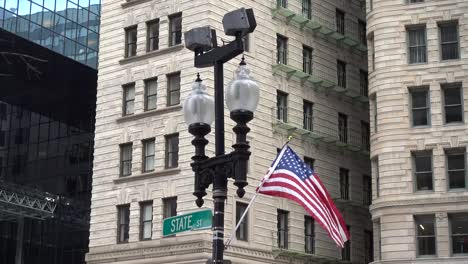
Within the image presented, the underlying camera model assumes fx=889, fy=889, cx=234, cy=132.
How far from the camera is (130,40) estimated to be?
52406 millimetres

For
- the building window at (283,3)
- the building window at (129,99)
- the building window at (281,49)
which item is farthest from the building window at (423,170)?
the building window at (129,99)

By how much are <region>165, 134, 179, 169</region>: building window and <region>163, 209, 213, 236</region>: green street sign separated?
29.8m

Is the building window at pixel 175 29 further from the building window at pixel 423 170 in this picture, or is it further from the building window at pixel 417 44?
the building window at pixel 423 170

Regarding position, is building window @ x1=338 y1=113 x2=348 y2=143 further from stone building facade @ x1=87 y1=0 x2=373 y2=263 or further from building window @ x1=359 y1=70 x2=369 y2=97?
building window @ x1=359 y1=70 x2=369 y2=97

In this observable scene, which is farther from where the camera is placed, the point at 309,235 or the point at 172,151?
the point at 309,235

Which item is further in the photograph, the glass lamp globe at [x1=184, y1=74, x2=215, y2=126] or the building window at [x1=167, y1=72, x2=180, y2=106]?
the building window at [x1=167, y1=72, x2=180, y2=106]

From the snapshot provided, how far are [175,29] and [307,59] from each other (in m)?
9.45

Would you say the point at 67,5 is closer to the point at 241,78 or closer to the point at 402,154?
the point at 402,154

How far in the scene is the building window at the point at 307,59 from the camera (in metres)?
54.6

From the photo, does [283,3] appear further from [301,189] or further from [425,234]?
[301,189]

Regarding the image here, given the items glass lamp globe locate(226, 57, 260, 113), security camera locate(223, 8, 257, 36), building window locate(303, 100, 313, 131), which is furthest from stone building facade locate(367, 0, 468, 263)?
glass lamp globe locate(226, 57, 260, 113)

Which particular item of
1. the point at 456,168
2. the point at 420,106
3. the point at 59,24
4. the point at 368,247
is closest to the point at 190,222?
the point at 456,168

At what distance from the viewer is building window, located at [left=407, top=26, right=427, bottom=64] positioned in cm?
4875

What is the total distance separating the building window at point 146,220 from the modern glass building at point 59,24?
20691mm
